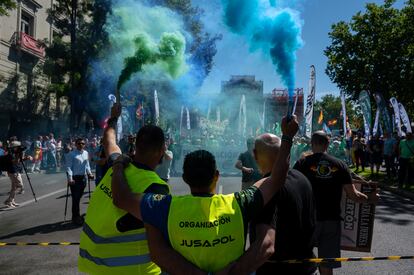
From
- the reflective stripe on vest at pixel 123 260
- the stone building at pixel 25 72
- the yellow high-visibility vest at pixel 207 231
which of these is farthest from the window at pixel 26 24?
the yellow high-visibility vest at pixel 207 231

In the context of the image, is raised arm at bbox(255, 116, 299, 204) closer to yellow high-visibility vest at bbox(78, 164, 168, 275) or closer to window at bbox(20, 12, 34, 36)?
yellow high-visibility vest at bbox(78, 164, 168, 275)

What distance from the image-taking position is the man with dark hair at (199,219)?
1.90 m

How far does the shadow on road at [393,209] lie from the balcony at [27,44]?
25.5 m

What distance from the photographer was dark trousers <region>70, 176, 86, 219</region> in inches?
325

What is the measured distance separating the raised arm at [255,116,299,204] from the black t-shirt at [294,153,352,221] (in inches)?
72.3

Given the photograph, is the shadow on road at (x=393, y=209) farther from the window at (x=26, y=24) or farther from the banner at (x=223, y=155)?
the window at (x=26, y=24)

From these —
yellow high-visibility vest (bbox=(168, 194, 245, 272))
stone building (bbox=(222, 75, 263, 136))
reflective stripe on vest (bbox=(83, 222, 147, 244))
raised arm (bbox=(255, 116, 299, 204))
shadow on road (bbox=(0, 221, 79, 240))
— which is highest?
stone building (bbox=(222, 75, 263, 136))

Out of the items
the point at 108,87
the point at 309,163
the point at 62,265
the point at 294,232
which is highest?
the point at 108,87

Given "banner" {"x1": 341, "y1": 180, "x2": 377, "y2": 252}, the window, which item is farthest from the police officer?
the window

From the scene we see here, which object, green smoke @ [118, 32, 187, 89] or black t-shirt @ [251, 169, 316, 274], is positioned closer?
black t-shirt @ [251, 169, 316, 274]

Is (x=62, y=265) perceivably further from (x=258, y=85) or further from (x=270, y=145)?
(x=258, y=85)

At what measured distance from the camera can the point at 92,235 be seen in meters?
2.33

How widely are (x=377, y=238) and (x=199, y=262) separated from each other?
6.30 m

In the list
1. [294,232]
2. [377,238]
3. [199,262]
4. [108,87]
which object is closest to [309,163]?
[294,232]
